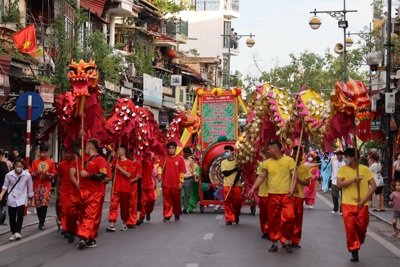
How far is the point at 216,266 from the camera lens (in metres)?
14.5

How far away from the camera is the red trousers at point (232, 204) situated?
22.3m

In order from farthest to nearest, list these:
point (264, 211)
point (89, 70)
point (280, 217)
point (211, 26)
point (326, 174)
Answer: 1. point (211, 26)
2. point (326, 174)
3. point (264, 211)
4. point (89, 70)
5. point (280, 217)

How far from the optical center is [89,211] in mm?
17109

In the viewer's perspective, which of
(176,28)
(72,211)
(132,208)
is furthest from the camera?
(176,28)

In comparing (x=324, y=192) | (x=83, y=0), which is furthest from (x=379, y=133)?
(x=83, y=0)

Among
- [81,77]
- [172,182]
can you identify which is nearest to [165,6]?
[172,182]

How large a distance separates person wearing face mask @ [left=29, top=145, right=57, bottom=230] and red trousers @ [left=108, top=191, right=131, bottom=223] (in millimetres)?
1321

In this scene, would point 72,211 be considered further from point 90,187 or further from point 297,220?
point 297,220

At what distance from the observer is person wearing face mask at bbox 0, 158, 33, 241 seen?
18.5 meters

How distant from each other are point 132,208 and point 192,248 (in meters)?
4.75

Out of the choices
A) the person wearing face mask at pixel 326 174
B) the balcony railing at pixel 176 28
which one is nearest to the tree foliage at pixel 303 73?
the balcony railing at pixel 176 28

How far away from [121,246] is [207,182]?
988 cm

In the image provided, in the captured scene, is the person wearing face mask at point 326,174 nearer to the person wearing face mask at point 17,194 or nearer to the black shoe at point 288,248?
the person wearing face mask at point 17,194

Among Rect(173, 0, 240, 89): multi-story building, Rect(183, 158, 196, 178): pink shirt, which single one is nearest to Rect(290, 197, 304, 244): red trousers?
Rect(183, 158, 196, 178): pink shirt
